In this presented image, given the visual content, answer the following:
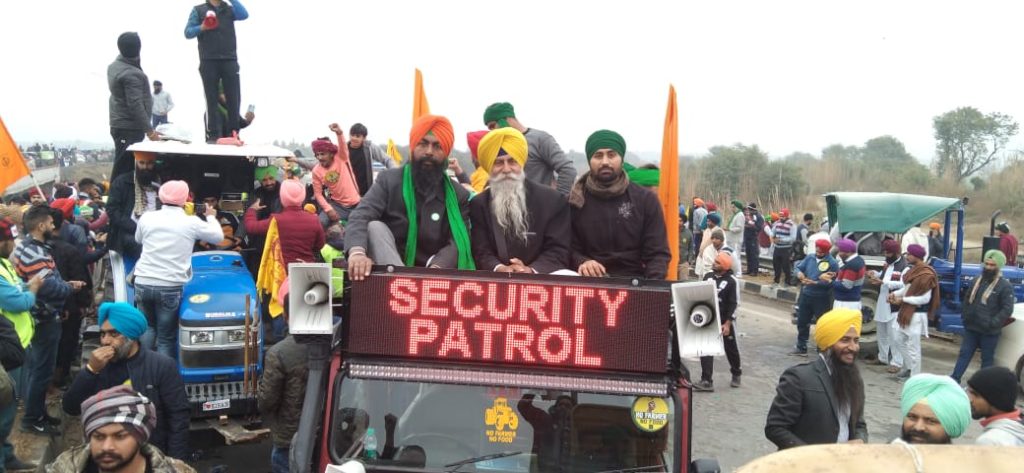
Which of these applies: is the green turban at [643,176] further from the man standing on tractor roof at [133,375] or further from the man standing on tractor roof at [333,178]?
the man standing on tractor roof at [133,375]

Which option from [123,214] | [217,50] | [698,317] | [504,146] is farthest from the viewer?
[217,50]

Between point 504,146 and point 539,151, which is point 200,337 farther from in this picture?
point 504,146

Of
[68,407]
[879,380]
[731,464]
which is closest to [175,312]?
[68,407]

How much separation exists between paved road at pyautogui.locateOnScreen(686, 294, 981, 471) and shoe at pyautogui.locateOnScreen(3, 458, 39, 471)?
5.72m

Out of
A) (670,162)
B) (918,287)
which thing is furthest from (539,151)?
(918,287)

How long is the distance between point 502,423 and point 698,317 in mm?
1030

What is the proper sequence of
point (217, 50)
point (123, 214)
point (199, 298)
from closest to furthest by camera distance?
point (199, 298) < point (123, 214) < point (217, 50)

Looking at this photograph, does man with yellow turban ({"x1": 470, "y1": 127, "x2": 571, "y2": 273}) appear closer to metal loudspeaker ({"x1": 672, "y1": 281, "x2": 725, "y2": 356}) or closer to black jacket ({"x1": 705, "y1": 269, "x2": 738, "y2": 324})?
metal loudspeaker ({"x1": 672, "y1": 281, "x2": 725, "y2": 356})

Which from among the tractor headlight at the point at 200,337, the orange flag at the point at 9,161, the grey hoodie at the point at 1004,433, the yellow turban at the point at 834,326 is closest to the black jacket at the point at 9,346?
the tractor headlight at the point at 200,337

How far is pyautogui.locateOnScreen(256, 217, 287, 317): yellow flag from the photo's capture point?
7883mm

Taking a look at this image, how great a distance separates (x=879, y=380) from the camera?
39.6 ft

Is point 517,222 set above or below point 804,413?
above

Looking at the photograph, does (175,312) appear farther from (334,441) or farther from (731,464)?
(731,464)

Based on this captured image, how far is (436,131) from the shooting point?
17.0 ft
